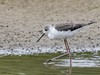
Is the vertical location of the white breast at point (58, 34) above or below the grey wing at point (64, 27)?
below

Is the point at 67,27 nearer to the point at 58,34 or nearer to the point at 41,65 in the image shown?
the point at 58,34

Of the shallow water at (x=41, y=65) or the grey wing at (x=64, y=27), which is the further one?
the grey wing at (x=64, y=27)

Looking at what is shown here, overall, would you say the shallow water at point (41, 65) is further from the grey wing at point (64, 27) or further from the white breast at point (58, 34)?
the grey wing at point (64, 27)

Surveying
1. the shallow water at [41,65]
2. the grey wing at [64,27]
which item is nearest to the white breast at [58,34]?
the grey wing at [64,27]

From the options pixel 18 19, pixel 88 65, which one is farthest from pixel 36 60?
pixel 18 19

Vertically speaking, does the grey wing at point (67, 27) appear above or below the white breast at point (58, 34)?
above

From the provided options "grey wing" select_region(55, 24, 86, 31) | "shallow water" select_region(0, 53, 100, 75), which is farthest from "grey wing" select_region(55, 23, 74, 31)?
"shallow water" select_region(0, 53, 100, 75)

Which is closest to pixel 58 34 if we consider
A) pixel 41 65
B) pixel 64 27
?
pixel 64 27

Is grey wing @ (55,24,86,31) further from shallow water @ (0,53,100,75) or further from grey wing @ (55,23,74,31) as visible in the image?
shallow water @ (0,53,100,75)

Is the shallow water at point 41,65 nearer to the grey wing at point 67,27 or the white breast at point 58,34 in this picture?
the white breast at point 58,34

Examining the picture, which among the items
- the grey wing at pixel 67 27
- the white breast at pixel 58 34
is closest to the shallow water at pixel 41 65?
the white breast at pixel 58 34

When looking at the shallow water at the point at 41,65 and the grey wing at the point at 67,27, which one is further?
the grey wing at the point at 67,27

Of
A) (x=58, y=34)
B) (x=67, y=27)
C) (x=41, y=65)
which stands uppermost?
(x=67, y=27)

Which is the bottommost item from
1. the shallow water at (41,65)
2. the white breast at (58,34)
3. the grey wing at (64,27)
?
the shallow water at (41,65)
